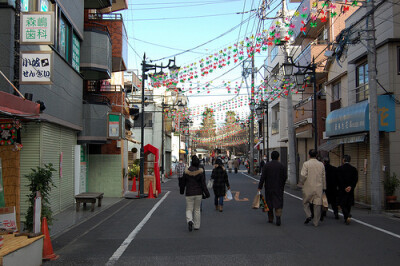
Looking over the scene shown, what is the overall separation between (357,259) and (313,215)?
4022 mm

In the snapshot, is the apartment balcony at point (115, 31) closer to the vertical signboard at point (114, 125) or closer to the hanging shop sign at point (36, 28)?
the vertical signboard at point (114, 125)

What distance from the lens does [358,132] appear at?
1622cm

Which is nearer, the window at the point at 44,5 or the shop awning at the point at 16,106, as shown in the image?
the shop awning at the point at 16,106

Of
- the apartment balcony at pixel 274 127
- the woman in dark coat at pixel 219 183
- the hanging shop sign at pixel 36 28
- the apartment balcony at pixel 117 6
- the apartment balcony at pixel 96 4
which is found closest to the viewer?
the hanging shop sign at pixel 36 28

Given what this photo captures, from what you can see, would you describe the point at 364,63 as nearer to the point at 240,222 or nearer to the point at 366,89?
the point at 366,89

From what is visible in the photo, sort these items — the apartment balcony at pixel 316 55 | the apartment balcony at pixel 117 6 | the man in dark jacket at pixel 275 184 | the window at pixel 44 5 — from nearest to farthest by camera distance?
the man in dark jacket at pixel 275 184, the window at pixel 44 5, the apartment balcony at pixel 117 6, the apartment balcony at pixel 316 55

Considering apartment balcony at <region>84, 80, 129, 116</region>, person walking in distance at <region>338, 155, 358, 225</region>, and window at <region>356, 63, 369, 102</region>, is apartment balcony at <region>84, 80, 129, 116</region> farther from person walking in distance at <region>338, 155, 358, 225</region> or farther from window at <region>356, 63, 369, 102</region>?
person walking in distance at <region>338, 155, 358, 225</region>

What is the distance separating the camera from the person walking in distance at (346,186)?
1084 centimetres

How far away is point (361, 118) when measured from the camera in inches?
612

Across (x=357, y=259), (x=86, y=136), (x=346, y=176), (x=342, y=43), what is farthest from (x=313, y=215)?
(x=86, y=136)

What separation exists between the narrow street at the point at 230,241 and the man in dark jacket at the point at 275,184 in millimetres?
529

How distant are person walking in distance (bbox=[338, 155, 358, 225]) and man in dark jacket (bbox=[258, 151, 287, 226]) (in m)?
1.78

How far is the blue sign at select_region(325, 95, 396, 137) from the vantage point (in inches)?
571

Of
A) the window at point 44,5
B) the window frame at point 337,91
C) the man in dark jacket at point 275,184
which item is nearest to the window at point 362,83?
the window frame at point 337,91
